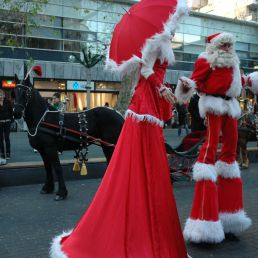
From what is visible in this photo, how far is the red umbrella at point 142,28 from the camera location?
3.82 m

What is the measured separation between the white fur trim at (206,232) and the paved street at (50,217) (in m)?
0.14

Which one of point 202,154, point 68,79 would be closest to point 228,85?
point 202,154

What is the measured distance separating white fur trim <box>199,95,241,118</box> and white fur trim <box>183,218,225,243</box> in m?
1.21

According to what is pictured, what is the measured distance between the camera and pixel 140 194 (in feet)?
12.5

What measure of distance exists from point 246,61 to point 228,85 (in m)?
37.1

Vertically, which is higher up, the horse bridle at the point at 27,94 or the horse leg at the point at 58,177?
the horse bridle at the point at 27,94

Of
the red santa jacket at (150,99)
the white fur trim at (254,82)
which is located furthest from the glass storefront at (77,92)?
the red santa jacket at (150,99)

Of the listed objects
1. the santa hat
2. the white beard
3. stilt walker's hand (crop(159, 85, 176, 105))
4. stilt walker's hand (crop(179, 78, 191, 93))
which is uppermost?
the santa hat

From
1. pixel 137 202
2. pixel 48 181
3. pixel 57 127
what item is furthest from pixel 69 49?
pixel 137 202

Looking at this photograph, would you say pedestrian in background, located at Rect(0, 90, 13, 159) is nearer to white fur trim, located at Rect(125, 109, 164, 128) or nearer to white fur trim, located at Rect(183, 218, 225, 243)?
white fur trim, located at Rect(183, 218, 225, 243)

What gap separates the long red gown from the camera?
3.72 meters

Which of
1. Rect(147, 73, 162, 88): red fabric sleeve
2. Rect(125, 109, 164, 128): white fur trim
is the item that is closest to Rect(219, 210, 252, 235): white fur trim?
Rect(125, 109, 164, 128): white fur trim

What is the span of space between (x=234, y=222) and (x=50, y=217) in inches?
106

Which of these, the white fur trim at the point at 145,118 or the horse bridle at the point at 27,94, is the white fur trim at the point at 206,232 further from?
the horse bridle at the point at 27,94
